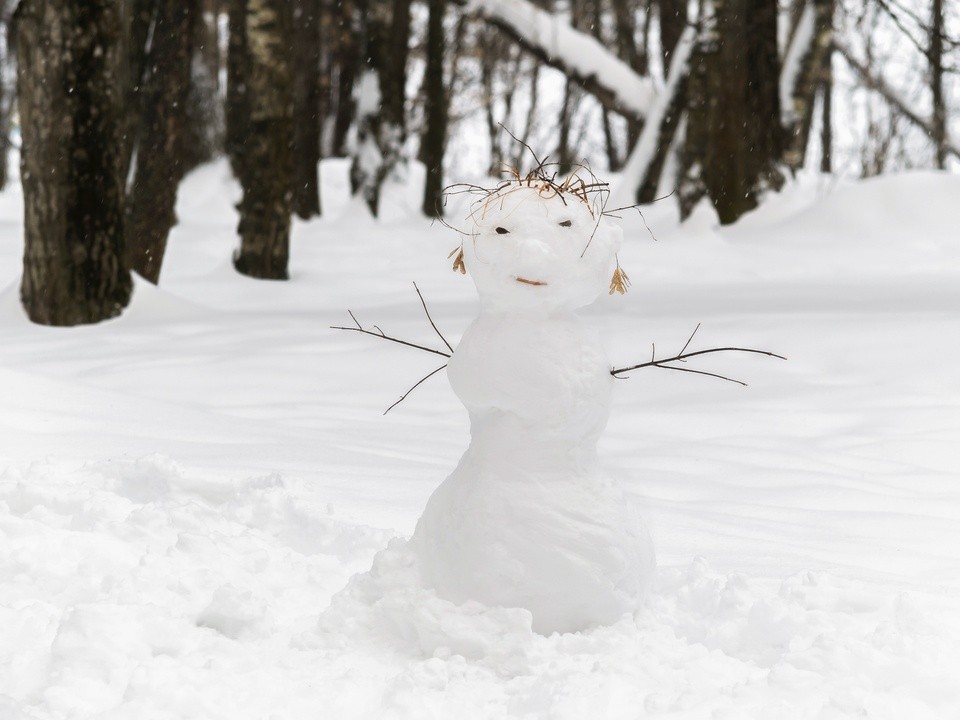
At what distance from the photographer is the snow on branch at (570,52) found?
39.5 feet

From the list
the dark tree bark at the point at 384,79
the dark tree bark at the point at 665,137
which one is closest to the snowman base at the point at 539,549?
the dark tree bark at the point at 665,137

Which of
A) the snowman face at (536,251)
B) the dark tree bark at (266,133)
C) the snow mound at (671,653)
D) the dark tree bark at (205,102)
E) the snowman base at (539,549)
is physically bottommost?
the snow mound at (671,653)

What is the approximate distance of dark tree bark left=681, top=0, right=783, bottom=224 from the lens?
10445 mm

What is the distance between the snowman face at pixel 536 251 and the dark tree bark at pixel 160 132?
6.86 m

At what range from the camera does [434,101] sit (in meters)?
15.3

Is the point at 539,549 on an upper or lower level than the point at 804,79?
lower

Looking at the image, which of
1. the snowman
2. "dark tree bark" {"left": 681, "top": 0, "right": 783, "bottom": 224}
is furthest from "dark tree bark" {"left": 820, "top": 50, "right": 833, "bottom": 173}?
the snowman

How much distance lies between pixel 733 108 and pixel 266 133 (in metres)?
4.22

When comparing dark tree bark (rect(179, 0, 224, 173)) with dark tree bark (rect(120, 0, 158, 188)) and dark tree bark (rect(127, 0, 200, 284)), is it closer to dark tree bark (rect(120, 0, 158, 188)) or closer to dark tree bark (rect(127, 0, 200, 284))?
dark tree bark (rect(127, 0, 200, 284))

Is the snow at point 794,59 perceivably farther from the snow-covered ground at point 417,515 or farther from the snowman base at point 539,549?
the snowman base at point 539,549

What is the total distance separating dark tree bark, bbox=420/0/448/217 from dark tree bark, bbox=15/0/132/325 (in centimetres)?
777

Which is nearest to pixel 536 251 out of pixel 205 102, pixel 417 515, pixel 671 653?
pixel 671 653

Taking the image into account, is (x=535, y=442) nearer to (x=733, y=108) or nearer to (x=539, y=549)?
(x=539, y=549)

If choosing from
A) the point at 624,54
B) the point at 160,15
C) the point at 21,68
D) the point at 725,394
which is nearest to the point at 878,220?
the point at 725,394
